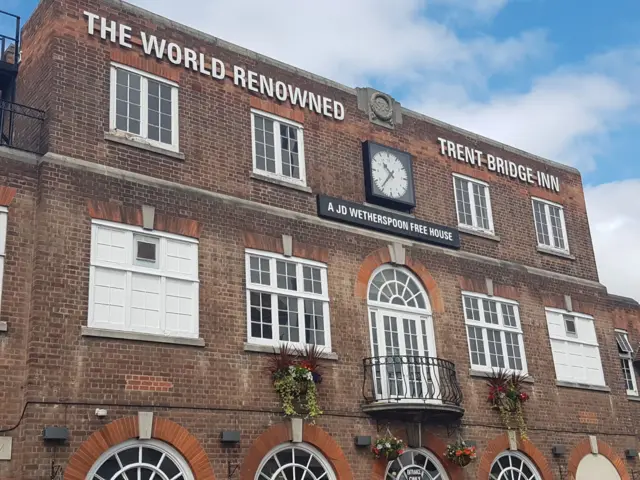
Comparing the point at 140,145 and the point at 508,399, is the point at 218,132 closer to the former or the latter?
the point at 140,145

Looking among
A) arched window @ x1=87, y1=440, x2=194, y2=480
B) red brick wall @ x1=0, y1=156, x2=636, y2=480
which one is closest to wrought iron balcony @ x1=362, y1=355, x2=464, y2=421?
red brick wall @ x1=0, y1=156, x2=636, y2=480

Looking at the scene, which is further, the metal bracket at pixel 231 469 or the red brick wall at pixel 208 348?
the metal bracket at pixel 231 469

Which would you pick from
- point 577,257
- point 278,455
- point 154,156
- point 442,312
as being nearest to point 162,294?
point 154,156

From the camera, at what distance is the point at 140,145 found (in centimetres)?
1550

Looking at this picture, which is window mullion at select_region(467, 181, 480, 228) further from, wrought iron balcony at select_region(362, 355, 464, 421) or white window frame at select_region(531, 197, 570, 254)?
wrought iron balcony at select_region(362, 355, 464, 421)

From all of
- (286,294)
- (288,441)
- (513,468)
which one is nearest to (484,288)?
(513,468)

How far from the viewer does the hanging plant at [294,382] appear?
51.0 ft

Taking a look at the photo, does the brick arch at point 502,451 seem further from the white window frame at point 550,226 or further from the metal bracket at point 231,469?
the metal bracket at point 231,469

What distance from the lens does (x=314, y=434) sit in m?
15.8

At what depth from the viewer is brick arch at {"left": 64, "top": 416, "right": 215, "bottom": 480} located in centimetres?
1277

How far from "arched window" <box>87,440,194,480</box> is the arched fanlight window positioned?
239 inches

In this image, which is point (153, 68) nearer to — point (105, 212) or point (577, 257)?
point (105, 212)

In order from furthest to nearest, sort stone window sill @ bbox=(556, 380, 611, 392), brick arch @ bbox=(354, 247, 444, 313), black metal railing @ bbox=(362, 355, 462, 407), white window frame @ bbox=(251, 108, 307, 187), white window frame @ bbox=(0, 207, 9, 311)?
stone window sill @ bbox=(556, 380, 611, 392)
brick arch @ bbox=(354, 247, 444, 313)
white window frame @ bbox=(251, 108, 307, 187)
black metal railing @ bbox=(362, 355, 462, 407)
white window frame @ bbox=(0, 207, 9, 311)

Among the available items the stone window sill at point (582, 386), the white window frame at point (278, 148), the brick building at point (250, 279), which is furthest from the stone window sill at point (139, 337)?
the stone window sill at point (582, 386)
